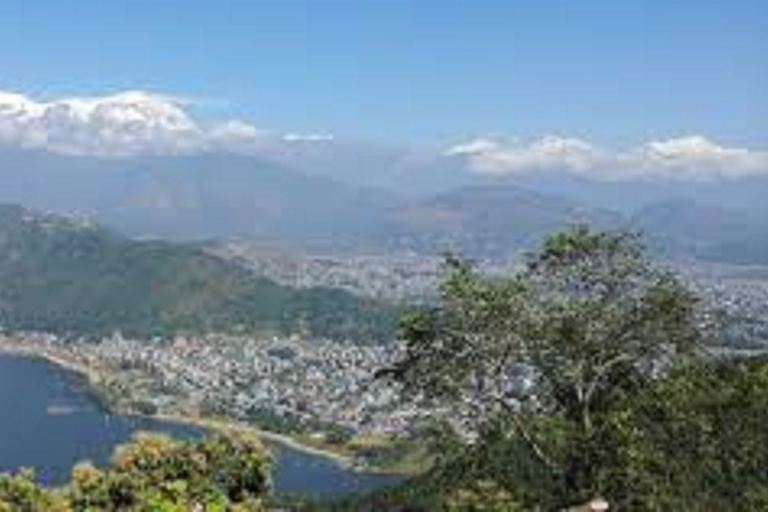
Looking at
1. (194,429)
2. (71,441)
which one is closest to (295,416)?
(194,429)

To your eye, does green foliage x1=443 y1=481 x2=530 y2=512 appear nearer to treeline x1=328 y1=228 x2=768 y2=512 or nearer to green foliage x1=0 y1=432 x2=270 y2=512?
treeline x1=328 y1=228 x2=768 y2=512

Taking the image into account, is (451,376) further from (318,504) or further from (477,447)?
(318,504)

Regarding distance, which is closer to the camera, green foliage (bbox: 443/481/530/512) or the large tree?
green foliage (bbox: 443/481/530/512)

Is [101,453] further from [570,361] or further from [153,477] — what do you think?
[570,361]

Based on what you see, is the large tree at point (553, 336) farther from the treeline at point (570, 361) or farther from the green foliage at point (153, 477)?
the green foliage at point (153, 477)

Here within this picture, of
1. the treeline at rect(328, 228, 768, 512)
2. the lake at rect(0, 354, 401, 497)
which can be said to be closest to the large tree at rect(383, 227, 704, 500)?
the treeline at rect(328, 228, 768, 512)

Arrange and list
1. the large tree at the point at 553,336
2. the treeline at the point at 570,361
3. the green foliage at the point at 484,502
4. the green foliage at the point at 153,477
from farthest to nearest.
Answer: the green foliage at the point at 153,477
the large tree at the point at 553,336
the treeline at the point at 570,361
the green foliage at the point at 484,502

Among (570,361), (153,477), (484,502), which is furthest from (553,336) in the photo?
(153,477)

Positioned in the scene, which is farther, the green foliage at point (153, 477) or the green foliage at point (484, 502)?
the green foliage at point (153, 477)

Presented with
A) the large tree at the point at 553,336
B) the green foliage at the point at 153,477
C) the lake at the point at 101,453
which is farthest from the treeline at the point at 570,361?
the lake at the point at 101,453
